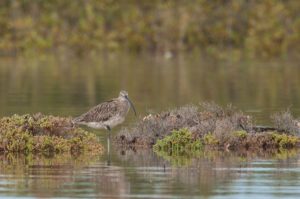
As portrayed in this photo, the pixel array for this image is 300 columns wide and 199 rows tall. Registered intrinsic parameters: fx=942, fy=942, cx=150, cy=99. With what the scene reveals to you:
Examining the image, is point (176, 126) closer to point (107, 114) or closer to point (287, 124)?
point (107, 114)

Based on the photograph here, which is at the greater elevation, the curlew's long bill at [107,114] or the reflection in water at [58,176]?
the curlew's long bill at [107,114]

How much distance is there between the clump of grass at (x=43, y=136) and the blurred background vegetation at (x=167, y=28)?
229 ft

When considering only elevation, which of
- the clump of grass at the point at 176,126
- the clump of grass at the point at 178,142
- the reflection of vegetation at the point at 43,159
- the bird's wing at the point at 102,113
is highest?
the bird's wing at the point at 102,113

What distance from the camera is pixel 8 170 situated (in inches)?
601

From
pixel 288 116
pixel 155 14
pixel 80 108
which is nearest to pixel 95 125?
pixel 288 116

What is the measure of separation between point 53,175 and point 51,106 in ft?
53.4

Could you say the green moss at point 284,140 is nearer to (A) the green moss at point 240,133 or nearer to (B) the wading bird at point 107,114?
(A) the green moss at point 240,133

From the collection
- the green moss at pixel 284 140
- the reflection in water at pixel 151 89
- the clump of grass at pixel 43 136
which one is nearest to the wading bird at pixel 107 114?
the clump of grass at pixel 43 136

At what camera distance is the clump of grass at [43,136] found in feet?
58.1

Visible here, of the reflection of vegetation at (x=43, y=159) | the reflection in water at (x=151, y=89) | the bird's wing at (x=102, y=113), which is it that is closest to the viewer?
the reflection of vegetation at (x=43, y=159)

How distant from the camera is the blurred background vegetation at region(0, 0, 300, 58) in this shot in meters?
92.2

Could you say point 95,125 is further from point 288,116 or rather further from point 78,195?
point 78,195

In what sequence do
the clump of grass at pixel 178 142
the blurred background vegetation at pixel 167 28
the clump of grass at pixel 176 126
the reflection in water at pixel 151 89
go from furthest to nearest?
the blurred background vegetation at pixel 167 28 → the reflection in water at pixel 151 89 → the clump of grass at pixel 176 126 → the clump of grass at pixel 178 142

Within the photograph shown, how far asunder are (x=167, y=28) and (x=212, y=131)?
7951cm
